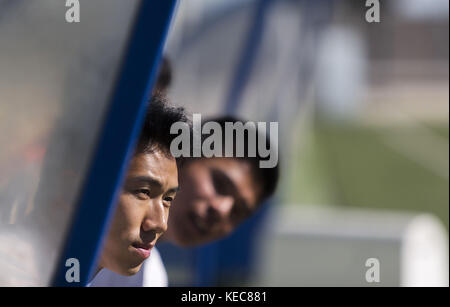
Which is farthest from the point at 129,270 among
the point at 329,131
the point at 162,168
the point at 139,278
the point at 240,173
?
the point at 329,131

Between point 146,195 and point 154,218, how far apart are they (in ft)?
0.10

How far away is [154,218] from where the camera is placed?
0.93 meters

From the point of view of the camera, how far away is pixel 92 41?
106 centimetres

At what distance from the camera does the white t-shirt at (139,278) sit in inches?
37.4

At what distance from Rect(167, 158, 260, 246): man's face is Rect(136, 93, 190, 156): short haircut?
0.15ft

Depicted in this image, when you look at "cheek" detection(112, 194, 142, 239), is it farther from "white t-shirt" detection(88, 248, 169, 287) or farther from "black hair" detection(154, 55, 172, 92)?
"black hair" detection(154, 55, 172, 92)

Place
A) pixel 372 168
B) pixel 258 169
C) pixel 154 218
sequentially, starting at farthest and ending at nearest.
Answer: pixel 372 168 → pixel 258 169 → pixel 154 218

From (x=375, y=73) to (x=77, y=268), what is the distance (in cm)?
2711

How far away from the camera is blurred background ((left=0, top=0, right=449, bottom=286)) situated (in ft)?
3.31

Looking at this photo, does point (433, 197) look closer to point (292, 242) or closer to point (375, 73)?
point (292, 242)

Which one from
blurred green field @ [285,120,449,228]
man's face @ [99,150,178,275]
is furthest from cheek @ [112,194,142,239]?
blurred green field @ [285,120,449,228]

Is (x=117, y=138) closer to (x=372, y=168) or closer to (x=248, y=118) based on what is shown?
(x=248, y=118)

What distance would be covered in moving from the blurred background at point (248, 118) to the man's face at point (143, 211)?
10 centimetres
